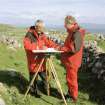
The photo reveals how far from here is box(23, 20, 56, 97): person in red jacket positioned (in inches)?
571

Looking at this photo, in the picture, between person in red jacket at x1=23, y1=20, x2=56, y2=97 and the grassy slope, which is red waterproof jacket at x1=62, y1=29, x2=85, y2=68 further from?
the grassy slope

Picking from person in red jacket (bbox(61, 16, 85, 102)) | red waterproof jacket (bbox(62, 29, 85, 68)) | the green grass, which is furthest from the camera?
the green grass

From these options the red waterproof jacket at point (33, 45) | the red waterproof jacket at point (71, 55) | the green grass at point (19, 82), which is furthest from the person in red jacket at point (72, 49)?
the red waterproof jacket at point (33, 45)

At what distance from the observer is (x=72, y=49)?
14.1 meters

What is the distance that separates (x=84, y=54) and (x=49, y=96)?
8.93 meters

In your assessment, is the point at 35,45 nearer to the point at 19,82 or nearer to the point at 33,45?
the point at 33,45

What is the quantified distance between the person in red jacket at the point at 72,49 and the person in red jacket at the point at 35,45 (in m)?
0.84

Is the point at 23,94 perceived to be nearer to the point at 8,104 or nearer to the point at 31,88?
the point at 31,88

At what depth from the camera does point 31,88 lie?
49.9ft

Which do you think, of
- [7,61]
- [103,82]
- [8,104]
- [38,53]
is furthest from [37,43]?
[7,61]

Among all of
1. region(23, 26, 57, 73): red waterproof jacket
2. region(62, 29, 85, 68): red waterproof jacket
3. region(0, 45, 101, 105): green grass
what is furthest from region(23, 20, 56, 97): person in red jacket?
region(62, 29, 85, 68): red waterproof jacket

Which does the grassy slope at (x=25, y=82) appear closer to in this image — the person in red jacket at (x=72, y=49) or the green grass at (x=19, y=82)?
the green grass at (x=19, y=82)

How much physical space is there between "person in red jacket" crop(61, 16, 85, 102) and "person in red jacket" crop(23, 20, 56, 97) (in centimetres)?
84

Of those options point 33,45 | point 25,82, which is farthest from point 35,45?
point 25,82
